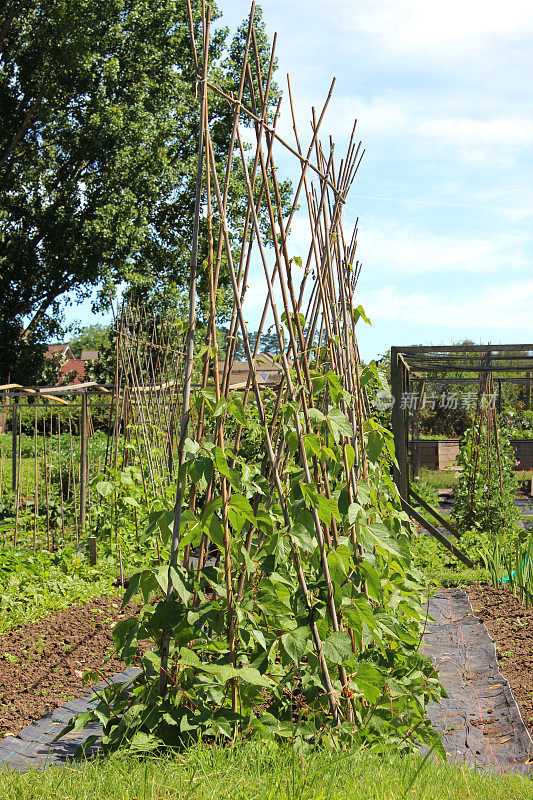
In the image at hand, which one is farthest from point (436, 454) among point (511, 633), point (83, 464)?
point (511, 633)

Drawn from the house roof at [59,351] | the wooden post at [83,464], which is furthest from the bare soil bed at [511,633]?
the house roof at [59,351]

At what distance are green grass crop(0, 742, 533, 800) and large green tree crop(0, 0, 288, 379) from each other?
15.0m

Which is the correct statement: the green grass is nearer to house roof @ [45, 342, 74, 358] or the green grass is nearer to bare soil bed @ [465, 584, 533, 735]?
bare soil bed @ [465, 584, 533, 735]

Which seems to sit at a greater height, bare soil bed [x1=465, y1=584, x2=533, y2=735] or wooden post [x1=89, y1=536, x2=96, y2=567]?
wooden post [x1=89, y1=536, x2=96, y2=567]

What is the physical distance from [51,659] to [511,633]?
299 cm

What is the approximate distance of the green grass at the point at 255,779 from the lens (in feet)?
6.52

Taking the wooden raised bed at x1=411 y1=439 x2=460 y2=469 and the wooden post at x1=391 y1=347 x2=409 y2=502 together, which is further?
the wooden raised bed at x1=411 y1=439 x2=460 y2=469

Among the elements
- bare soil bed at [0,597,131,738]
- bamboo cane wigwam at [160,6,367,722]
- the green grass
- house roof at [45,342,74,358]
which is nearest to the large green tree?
house roof at [45,342,74,358]

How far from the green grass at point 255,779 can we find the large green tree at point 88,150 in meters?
15.0

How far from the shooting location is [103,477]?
5902 mm

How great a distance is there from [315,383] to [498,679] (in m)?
2.33

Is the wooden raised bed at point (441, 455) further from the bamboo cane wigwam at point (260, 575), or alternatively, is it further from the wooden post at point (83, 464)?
the bamboo cane wigwam at point (260, 575)

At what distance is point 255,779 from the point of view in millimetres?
2053

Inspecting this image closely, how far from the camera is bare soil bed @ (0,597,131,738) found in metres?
3.48
